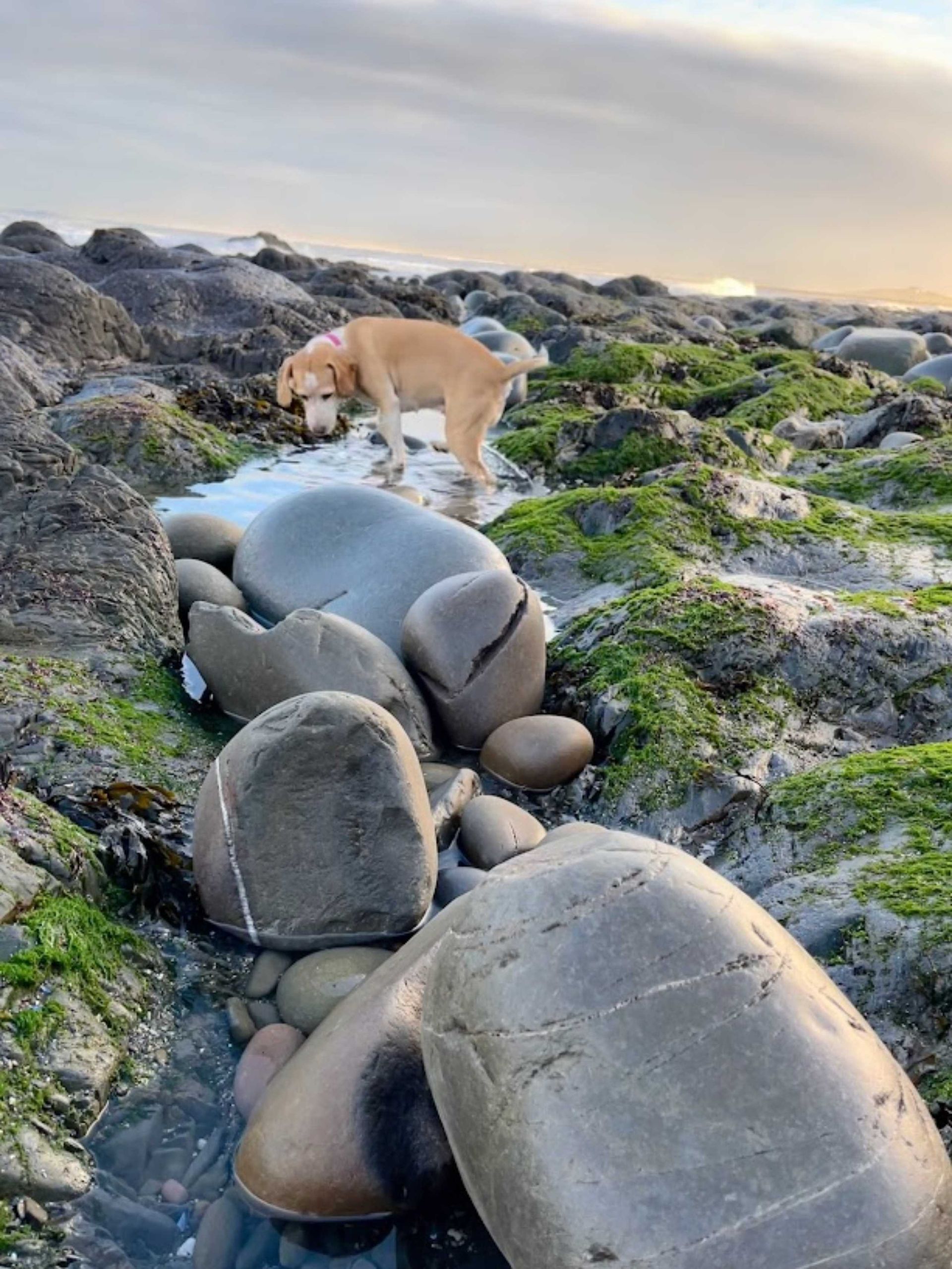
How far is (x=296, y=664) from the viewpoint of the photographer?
419 cm

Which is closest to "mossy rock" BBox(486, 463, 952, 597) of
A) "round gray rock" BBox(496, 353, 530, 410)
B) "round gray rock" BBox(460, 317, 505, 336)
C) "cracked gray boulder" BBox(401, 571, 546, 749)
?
"cracked gray boulder" BBox(401, 571, 546, 749)

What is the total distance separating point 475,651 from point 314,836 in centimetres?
142

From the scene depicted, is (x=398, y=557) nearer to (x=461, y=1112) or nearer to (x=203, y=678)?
(x=203, y=678)

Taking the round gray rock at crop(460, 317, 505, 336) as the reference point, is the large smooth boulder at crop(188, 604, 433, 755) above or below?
above

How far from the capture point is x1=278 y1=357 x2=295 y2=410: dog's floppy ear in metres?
9.63

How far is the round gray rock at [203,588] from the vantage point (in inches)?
213

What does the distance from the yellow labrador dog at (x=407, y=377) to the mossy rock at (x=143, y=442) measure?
110 centimetres

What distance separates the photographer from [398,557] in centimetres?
525

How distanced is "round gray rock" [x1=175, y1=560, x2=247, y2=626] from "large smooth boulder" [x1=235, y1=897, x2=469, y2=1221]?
3.15 meters

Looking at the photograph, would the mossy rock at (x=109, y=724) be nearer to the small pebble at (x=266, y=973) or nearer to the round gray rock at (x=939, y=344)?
the small pebble at (x=266, y=973)

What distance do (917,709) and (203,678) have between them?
2.86 m

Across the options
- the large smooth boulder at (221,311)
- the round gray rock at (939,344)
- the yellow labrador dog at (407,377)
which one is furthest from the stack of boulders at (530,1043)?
the round gray rock at (939,344)

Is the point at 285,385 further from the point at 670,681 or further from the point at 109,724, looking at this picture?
the point at 109,724

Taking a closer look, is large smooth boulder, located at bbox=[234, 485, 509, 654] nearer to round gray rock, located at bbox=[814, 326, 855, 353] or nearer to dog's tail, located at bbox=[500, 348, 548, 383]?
dog's tail, located at bbox=[500, 348, 548, 383]
